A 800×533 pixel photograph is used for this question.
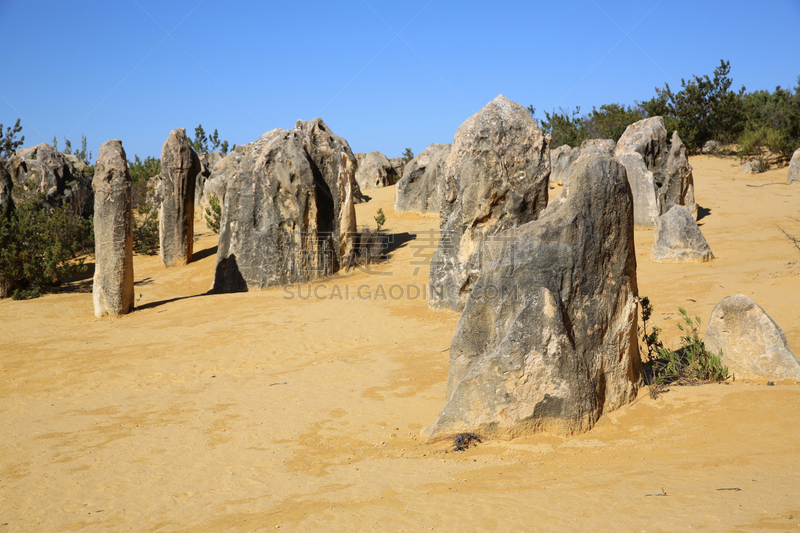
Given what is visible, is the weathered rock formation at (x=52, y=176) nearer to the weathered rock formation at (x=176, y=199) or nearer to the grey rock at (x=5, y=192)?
the grey rock at (x=5, y=192)

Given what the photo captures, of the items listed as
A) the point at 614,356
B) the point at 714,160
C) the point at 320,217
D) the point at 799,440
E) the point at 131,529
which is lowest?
the point at 131,529

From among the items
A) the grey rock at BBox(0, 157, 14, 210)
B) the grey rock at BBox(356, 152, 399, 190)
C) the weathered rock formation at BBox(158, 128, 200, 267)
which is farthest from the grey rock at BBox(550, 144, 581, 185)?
the grey rock at BBox(0, 157, 14, 210)

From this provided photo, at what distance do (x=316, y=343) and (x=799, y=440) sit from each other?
4.98 meters

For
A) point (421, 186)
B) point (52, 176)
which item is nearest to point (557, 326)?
point (421, 186)

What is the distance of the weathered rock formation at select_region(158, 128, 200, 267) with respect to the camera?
1241cm

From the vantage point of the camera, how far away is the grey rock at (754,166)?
1792cm

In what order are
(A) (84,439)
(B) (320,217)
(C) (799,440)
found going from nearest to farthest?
(C) (799,440), (A) (84,439), (B) (320,217)

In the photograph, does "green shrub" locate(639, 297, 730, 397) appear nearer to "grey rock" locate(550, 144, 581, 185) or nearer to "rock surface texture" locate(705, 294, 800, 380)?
"rock surface texture" locate(705, 294, 800, 380)

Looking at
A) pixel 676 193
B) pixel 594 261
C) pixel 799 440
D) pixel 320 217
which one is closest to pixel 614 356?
pixel 594 261

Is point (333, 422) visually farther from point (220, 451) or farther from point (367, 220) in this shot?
point (367, 220)

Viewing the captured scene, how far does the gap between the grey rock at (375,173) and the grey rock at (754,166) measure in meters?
14.3

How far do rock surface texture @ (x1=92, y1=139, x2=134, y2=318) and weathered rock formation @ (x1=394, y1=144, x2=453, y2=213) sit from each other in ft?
30.7

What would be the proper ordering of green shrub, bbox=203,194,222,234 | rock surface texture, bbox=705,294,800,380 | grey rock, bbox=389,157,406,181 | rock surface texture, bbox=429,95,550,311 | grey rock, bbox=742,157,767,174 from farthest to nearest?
grey rock, bbox=389,157,406,181
grey rock, bbox=742,157,767,174
green shrub, bbox=203,194,222,234
rock surface texture, bbox=429,95,550,311
rock surface texture, bbox=705,294,800,380

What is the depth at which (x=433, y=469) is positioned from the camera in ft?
10.9
